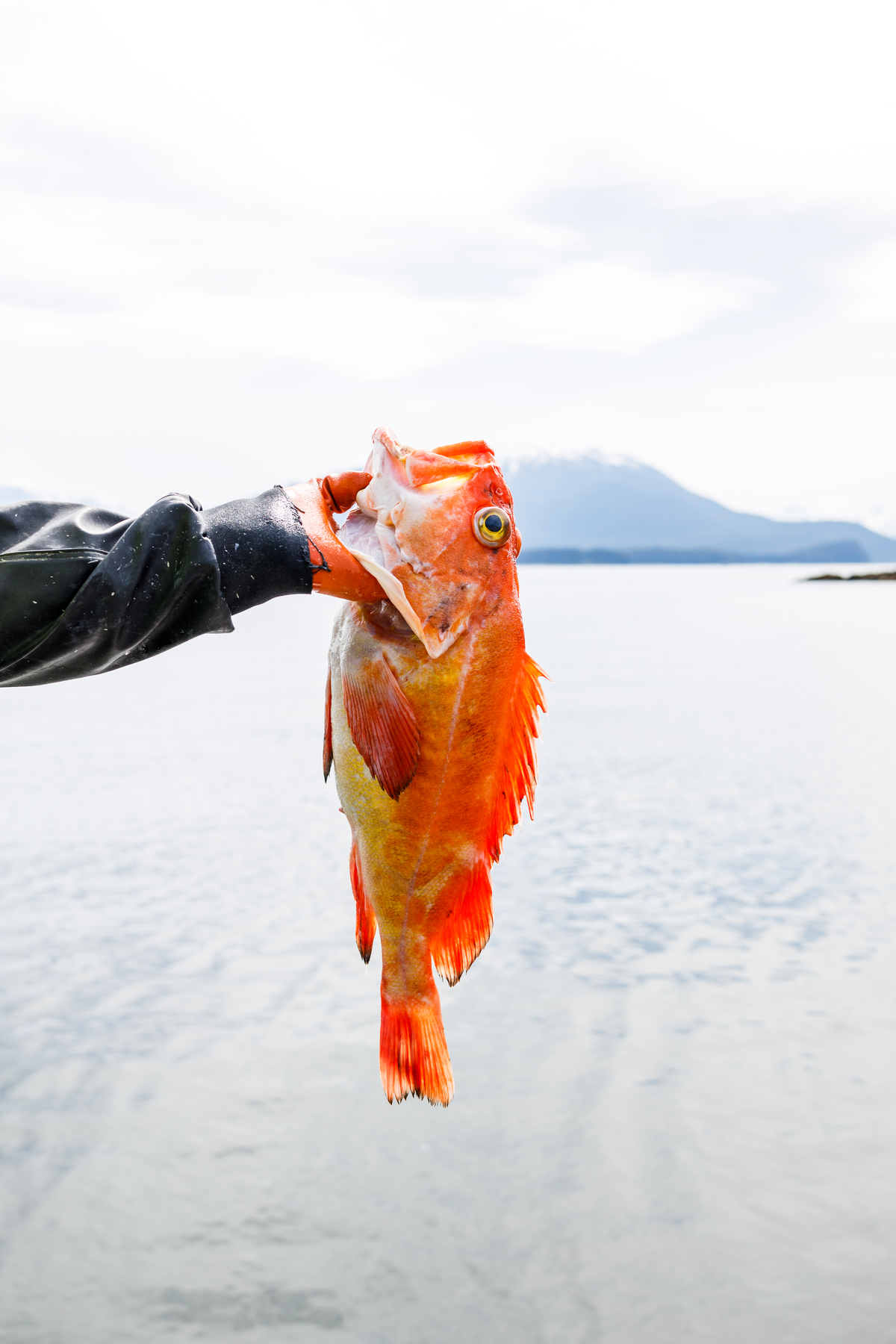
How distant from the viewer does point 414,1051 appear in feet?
8.73

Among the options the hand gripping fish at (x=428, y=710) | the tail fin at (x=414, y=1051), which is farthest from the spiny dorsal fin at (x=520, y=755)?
the tail fin at (x=414, y=1051)

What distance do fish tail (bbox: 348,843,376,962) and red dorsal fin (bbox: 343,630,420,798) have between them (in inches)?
16.1

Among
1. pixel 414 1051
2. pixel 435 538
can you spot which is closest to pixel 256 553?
pixel 435 538

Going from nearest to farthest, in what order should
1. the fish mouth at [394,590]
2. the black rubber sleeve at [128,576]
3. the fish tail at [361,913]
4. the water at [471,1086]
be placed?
the black rubber sleeve at [128,576] < the fish mouth at [394,590] < the fish tail at [361,913] < the water at [471,1086]

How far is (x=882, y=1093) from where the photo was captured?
7.68 meters

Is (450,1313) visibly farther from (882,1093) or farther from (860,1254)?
(882,1093)

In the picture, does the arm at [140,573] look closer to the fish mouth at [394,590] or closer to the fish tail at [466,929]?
the fish mouth at [394,590]

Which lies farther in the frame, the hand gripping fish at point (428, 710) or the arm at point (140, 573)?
the hand gripping fish at point (428, 710)

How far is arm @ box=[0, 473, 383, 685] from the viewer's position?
1.99m

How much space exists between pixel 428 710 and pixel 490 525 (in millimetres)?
431

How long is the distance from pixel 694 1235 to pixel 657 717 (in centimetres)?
1956

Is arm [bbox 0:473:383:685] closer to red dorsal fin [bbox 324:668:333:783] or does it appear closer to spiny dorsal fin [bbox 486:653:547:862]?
red dorsal fin [bbox 324:668:333:783]

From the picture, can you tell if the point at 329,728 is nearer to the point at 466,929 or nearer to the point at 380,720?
the point at 380,720

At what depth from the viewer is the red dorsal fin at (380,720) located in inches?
90.9
